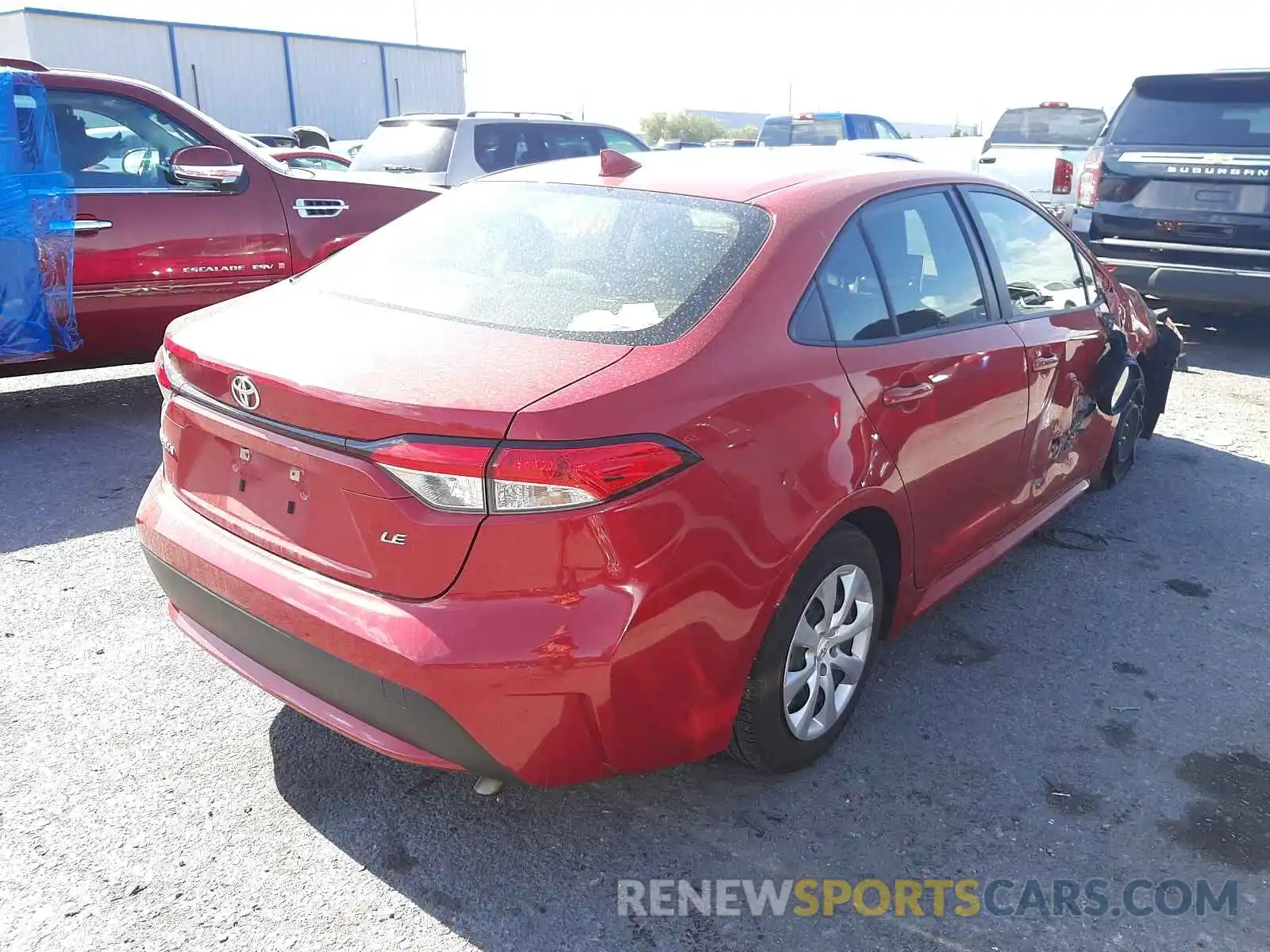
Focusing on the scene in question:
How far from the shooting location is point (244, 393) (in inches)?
93.0

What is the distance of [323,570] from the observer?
89.4 inches

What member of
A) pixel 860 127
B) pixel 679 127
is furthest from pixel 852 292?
pixel 679 127

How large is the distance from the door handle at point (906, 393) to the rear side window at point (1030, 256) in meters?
0.81

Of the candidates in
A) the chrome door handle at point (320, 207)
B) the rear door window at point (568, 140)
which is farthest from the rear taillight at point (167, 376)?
the rear door window at point (568, 140)

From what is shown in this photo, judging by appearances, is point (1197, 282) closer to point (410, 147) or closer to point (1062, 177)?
point (1062, 177)

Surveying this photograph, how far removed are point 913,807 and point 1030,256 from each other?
7.05 ft

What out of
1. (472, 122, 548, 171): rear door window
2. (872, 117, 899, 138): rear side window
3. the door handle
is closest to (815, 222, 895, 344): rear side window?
the door handle

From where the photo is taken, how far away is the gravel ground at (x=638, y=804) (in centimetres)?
229

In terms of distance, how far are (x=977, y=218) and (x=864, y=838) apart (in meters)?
2.06

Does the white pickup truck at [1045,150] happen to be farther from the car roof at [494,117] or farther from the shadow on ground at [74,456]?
the shadow on ground at [74,456]

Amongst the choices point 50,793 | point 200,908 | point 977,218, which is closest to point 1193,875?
point 977,218

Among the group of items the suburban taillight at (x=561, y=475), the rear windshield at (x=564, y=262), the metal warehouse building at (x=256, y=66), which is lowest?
the suburban taillight at (x=561, y=475)

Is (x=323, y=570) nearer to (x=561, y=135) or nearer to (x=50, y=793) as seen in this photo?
(x=50, y=793)

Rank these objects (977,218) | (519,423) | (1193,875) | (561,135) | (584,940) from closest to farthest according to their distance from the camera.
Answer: (519,423)
(584,940)
(1193,875)
(977,218)
(561,135)
